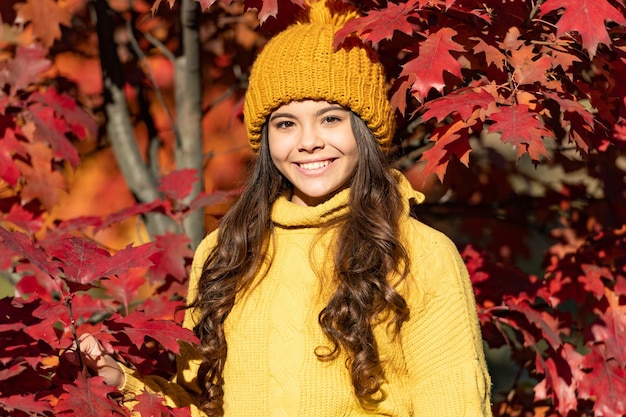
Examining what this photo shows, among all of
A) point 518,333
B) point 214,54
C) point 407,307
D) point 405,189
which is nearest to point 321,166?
point 405,189

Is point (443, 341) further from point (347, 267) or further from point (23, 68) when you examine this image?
point (23, 68)

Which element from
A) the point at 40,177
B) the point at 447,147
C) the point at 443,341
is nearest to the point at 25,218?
the point at 40,177

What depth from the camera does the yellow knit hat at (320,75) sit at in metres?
2.58

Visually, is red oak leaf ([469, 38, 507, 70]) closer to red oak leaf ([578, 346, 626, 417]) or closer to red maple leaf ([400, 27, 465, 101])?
red maple leaf ([400, 27, 465, 101])

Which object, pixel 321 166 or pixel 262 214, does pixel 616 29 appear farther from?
pixel 262 214

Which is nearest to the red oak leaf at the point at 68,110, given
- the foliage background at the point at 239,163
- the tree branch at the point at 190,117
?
the foliage background at the point at 239,163

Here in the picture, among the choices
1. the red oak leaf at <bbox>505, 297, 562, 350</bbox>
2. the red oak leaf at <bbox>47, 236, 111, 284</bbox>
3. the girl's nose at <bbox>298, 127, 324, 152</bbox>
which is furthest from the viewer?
the red oak leaf at <bbox>505, 297, 562, 350</bbox>

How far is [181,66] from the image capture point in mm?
3770

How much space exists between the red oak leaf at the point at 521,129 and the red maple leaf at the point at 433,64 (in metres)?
0.17

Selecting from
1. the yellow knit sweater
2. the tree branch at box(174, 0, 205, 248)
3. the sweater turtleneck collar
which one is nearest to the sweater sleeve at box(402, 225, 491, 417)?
the yellow knit sweater

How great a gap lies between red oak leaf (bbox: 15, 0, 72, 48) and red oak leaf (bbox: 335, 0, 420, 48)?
128cm

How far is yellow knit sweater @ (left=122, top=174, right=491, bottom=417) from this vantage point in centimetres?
238

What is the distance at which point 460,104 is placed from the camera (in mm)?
2438

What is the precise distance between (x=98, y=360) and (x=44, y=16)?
58.6 inches
